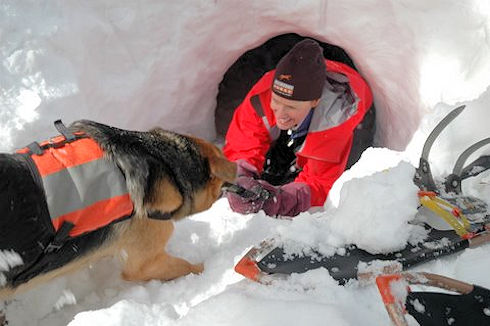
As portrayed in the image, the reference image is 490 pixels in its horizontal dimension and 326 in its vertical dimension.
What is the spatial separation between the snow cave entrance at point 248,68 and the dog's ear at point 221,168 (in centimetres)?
207

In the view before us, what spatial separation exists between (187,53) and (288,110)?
932 millimetres

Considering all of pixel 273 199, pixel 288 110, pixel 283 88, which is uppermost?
pixel 283 88

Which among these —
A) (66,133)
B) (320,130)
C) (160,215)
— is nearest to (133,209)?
(160,215)

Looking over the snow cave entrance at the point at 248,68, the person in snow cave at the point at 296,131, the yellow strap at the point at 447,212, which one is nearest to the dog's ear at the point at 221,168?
the person in snow cave at the point at 296,131

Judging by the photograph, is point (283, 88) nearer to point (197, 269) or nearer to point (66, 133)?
point (197, 269)

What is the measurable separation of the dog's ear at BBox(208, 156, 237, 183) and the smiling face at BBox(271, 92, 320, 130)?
805 mm

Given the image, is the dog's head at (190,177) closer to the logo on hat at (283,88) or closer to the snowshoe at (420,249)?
the snowshoe at (420,249)

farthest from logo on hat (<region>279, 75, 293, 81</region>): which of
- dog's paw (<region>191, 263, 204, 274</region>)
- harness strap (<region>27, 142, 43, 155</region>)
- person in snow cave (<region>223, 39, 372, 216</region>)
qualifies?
harness strap (<region>27, 142, 43, 155</region>)

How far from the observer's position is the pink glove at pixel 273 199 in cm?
256

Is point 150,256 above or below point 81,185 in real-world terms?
below

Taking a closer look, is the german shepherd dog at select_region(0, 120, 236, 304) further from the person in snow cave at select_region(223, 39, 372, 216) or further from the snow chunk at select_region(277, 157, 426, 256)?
the snow chunk at select_region(277, 157, 426, 256)

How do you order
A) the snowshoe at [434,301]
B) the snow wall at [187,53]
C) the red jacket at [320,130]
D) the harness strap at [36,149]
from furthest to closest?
1. the red jacket at [320,130]
2. the snow wall at [187,53]
3. the harness strap at [36,149]
4. the snowshoe at [434,301]

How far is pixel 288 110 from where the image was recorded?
2848mm

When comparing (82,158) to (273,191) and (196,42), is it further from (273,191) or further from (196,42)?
(196,42)
